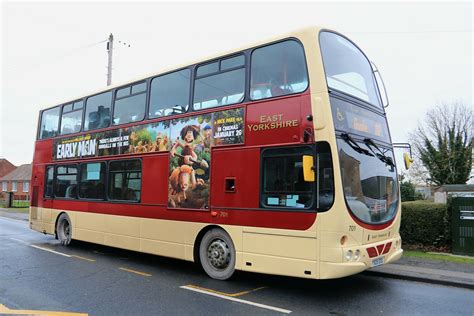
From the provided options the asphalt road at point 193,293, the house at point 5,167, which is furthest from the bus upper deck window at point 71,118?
the house at point 5,167

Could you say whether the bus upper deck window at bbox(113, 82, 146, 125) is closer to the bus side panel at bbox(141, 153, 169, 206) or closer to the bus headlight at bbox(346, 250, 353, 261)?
the bus side panel at bbox(141, 153, 169, 206)

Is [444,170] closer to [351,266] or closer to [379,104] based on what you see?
[379,104]

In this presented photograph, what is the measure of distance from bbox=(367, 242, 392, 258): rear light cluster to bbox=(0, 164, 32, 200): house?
62680mm

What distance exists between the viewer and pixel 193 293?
6746 mm

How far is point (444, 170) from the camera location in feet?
104

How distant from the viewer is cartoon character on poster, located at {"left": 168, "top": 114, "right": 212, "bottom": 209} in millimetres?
7973

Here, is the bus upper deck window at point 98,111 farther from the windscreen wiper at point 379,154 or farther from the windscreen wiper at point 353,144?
the windscreen wiper at point 379,154

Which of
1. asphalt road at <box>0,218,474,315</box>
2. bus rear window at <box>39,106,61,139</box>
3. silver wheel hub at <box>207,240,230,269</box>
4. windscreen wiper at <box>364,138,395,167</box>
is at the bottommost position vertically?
asphalt road at <box>0,218,474,315</box>

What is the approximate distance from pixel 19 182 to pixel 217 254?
6589 centimetres

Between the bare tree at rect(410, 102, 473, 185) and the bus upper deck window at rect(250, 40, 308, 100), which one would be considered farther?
the bare tree at rect(410, 102, 473, 185)

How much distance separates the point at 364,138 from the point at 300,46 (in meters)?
1.94

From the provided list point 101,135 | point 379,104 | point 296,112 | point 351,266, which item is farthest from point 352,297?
point 101,135

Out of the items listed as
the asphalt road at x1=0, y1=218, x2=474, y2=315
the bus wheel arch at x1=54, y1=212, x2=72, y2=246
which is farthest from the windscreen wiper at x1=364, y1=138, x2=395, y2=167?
the bus wheel arch at x1=54, y1=212, x2=72, y2=246

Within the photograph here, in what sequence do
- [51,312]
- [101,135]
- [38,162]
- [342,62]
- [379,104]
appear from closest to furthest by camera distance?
[51,312]
[342,62]
[379,104]
[101,135]
[38,162]
